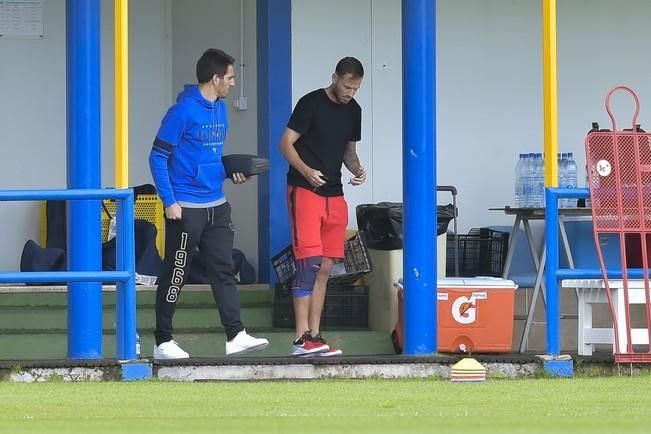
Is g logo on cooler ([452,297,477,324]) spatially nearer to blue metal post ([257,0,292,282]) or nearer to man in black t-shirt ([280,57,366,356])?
man in black t-shirt ([280,57,366,356])

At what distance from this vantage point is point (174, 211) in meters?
9.28

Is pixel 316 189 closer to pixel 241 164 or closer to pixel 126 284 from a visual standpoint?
pixel 241 164

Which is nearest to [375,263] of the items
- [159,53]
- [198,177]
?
[198,177]

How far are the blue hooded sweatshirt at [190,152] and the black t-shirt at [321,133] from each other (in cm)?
57

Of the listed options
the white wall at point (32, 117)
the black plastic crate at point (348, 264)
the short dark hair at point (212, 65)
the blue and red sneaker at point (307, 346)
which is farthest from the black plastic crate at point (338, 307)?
the white wall at point (32, 117)

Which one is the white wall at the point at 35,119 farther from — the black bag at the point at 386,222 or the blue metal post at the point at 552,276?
the blue metal post at the point at 552,276

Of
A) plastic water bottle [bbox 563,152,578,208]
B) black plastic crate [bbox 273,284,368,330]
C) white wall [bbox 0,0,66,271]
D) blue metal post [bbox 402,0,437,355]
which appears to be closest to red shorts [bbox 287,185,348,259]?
blue metal post [bbox 402,0,437,355]

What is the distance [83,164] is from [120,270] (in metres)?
0.70

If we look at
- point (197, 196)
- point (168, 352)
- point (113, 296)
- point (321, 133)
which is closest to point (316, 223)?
point (321, 133)

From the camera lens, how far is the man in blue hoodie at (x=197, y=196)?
9328mm

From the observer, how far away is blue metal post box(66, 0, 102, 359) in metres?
9.38

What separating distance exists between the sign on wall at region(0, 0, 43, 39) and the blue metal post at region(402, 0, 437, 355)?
4.03m

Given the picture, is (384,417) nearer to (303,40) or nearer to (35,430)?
(35,430)

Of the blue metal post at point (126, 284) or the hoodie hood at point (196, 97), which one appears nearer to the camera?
the blue metal post at point (126, 284)
